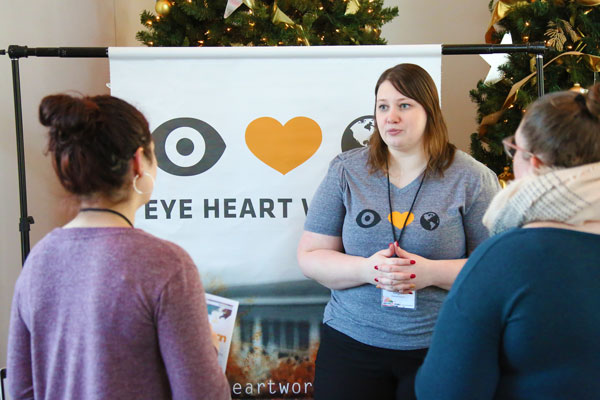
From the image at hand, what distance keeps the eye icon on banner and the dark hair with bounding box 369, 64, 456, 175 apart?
2.41 ft

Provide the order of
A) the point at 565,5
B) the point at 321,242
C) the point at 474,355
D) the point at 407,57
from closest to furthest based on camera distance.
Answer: the point at 474,355 → the point at 321,242 → the point at 407,57 → the point at 565,5

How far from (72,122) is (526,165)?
2.64ft

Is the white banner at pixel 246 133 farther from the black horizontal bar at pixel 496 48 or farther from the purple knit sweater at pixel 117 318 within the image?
the purple knit sweater at pixel 117 318

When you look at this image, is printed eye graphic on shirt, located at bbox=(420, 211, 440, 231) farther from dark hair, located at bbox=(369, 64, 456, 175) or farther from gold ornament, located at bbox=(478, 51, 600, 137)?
gold ornament, located at bbox=(478, 51, 600, 137)

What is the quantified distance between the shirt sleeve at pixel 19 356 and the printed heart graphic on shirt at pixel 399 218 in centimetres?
102

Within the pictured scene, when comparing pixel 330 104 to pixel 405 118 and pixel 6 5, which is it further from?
pixel 6 5

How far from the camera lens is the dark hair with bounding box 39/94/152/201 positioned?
908 millimetres

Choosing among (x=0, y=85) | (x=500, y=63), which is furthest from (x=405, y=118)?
(x=0, y=85)

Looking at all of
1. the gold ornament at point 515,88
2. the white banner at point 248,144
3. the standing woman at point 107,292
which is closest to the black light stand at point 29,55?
the white banner at point 248,144

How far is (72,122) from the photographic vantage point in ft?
2.94

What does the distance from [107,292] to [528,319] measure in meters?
0.70

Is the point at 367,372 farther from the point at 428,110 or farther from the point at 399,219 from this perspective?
the point at 428,110

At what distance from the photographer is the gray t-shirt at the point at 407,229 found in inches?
60.1

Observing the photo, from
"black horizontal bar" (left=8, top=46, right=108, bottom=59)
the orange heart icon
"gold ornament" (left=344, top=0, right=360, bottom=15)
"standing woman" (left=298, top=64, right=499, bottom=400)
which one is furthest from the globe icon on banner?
"black horizontal bar" (left=8, top=46, right=108, bottom=59)
